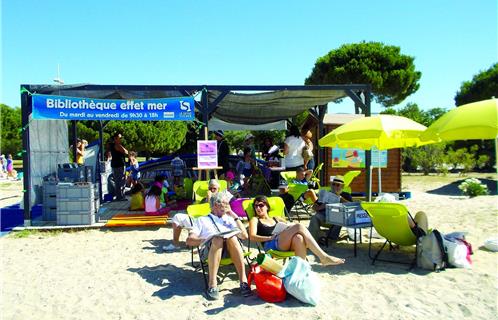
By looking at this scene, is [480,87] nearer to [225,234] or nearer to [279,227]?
[279,227]

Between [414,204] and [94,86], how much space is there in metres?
7.33

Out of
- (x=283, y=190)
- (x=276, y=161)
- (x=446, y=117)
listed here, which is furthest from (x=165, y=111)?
(x=446, y=117)

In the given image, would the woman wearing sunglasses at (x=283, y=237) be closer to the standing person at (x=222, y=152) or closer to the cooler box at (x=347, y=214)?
the cooler box at (x=347, y=214)

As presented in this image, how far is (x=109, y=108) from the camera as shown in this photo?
715 centimetres

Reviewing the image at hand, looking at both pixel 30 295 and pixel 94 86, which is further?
pixel 94 86

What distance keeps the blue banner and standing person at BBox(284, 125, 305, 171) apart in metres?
2.39

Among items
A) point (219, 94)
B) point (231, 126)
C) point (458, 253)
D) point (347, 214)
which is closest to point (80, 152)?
point (219, 94)

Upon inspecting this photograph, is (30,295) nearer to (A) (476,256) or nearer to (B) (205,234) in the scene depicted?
(B) (205,234)

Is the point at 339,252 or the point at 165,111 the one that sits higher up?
the point at 165,111

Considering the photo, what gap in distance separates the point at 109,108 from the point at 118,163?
2.65 m

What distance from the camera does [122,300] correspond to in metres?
3.75

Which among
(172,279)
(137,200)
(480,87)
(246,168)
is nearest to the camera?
(172,279)

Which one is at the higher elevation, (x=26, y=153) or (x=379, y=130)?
(x=379, y=130)

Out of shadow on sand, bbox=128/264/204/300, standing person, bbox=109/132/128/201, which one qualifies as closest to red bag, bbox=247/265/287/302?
shadow on sand, bbox=128/264/204/300
